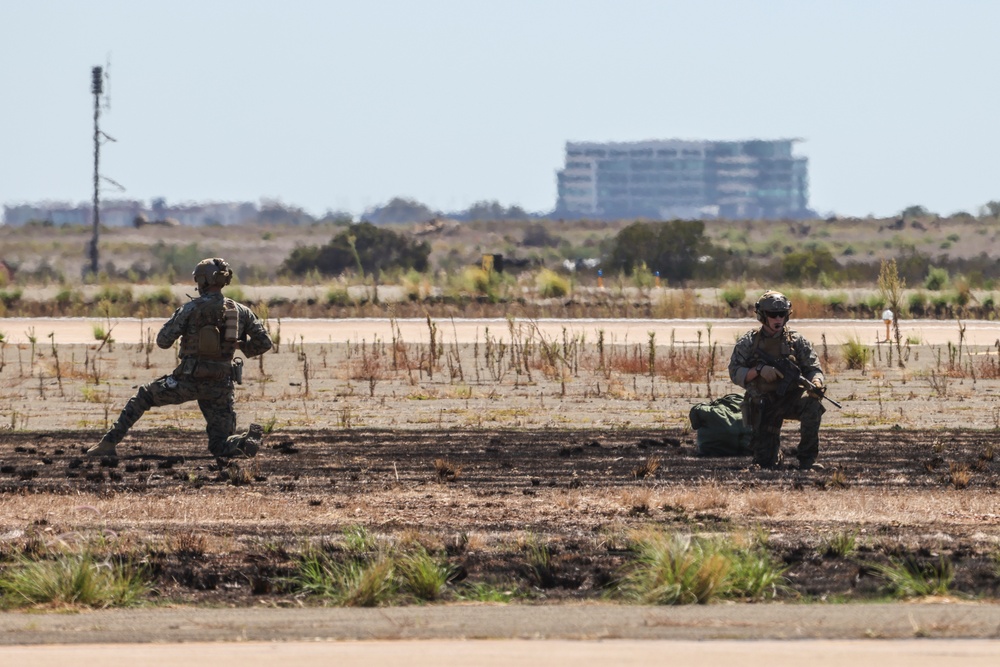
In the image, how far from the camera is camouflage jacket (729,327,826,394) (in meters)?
13.2

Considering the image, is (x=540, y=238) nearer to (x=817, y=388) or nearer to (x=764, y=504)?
(x=817, y=388)

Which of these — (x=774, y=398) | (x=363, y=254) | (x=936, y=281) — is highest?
(x=363, y=254)

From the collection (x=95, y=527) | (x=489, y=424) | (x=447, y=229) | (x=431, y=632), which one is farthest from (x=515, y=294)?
(x=447, y=229)

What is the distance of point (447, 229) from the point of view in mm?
105000

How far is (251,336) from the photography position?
45.4 ft

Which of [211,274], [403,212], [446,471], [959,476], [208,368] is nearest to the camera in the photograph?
[959,476]

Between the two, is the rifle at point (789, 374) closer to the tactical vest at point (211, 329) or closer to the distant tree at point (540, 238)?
the tactical vest at point (211, 329)

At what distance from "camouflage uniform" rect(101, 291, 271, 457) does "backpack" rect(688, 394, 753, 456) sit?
3.62m

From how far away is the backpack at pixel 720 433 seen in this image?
14.6 m

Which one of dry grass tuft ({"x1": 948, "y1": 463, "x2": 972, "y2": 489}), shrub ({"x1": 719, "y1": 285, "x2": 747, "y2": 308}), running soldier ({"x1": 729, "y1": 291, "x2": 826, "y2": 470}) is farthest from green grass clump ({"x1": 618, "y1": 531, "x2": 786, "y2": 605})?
shrub ({"x1": 719, "y1": 285, "x2": 747, "y2": 308})

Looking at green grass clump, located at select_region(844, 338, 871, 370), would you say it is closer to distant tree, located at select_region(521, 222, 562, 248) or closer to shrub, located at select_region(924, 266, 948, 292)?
shrub, located at select_region(924, 266, 948, 292)

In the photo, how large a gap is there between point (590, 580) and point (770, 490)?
12.0ft

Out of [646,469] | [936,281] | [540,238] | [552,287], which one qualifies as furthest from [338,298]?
[540,238]

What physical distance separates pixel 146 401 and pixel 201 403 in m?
0.42
